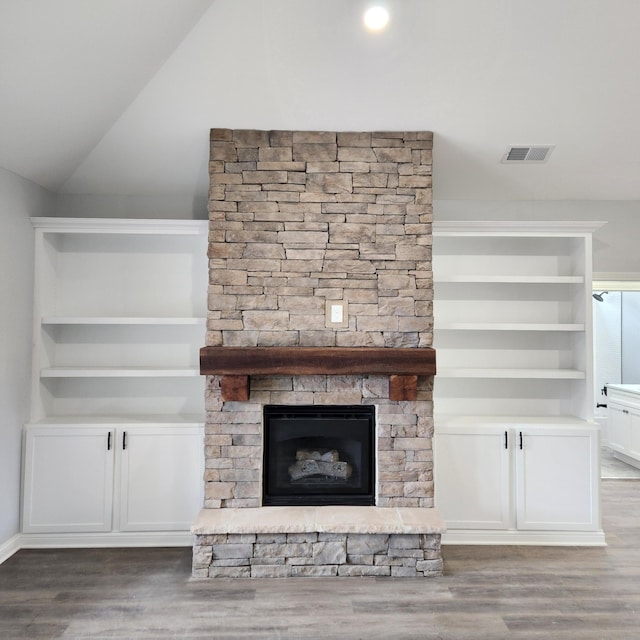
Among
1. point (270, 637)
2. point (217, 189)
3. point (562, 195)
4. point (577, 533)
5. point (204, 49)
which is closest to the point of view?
point (270, 637)

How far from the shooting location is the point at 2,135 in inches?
107

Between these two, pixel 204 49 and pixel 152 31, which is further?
pixel 204 49

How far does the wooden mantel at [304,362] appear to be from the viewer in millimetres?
2863

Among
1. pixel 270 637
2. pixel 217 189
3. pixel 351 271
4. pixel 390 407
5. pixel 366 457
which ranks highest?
pixel 217 189

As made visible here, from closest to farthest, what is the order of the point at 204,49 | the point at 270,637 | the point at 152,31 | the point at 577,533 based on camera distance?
1. the point at 270,637
2. the point at 152,31
3. the point at 204,49
4. the point at 577,533

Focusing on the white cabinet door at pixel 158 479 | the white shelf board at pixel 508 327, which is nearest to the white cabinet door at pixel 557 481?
the white shelf board at pixel 508 327

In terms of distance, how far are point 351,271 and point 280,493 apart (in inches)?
57.9

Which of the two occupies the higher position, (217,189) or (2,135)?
(2,135)

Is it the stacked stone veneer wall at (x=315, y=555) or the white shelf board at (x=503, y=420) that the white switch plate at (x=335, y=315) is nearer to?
the white shelf board at (x=503, y=420)

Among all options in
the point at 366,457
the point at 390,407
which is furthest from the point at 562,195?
the point at 366,457

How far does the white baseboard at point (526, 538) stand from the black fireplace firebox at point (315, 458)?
72cm

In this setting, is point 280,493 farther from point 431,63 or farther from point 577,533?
Result: point 431,63

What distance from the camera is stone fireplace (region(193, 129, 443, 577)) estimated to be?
2994mm

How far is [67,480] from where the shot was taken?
125 inches
